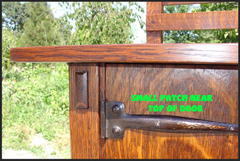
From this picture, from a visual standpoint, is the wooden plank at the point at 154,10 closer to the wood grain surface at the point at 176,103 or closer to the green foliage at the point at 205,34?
the wood grain surface at the point at 176,103

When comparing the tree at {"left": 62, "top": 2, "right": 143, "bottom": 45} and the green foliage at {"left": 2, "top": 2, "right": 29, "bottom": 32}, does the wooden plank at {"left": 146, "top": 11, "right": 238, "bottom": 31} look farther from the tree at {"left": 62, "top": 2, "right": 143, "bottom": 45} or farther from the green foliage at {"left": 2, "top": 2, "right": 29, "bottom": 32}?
the green foliage at {"left": 2, "top": 2, "right": 29, "bottom": 32}

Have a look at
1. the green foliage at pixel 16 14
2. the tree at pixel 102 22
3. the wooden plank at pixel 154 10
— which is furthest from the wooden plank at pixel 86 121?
the green foliage at pixel 16 14

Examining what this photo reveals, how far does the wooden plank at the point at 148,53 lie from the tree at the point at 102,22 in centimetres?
383

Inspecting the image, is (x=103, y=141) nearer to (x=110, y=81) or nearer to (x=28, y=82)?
(x=110, y=81)

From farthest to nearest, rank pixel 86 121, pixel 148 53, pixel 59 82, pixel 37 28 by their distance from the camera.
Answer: pixel 37 28
pixel 59 82
pixel 86 121
pixel 148 53

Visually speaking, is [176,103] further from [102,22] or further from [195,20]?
[102,22]

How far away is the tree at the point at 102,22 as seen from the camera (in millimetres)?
4484

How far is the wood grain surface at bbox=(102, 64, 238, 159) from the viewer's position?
660mm

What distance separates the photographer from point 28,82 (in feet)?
16.9

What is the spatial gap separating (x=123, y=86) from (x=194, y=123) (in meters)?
0.19

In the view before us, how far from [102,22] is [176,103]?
3.98 metres

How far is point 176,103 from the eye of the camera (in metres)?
0.68

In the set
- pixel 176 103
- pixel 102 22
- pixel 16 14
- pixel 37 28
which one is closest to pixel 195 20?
pixel 176 103

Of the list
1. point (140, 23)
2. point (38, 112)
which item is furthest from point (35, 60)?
point (140, 23)
